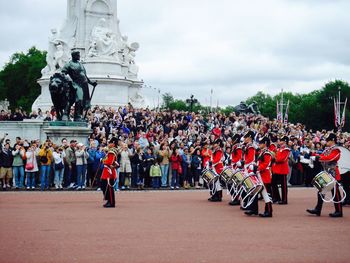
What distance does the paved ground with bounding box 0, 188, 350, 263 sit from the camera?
9.45 meters

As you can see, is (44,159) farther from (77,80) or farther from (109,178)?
(109,178)

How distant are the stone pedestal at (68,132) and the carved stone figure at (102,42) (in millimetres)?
17549

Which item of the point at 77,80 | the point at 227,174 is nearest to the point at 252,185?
the point at 227,174

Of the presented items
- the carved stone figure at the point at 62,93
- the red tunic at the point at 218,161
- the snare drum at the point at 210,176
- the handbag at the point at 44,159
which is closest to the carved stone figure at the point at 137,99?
the carved stone figure at the point at 62,93

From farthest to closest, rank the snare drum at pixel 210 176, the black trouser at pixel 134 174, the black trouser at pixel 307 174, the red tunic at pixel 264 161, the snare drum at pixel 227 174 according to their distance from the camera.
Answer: the black trouser at pixel 307 174 < the black trouser at pixel 134 174 < the snare drum at pixel 210 176 < the snare drum at pixel 227 174 < the red tunic at pixel 264 161

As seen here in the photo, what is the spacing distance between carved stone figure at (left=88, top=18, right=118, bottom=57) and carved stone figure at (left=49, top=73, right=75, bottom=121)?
17.2 meters

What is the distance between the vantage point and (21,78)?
8681cm

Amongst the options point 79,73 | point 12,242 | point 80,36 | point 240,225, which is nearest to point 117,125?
point 79,73

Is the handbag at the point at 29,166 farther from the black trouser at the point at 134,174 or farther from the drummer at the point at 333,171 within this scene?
the drummer at the point at 333,171

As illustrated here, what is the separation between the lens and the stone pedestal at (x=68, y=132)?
2562 centimetres

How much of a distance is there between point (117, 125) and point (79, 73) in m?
6.02

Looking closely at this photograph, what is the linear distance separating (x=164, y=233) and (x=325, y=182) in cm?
510

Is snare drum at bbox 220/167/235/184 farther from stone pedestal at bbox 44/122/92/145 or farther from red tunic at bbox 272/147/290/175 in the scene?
stone pedestal at bbox 44/122/92/145

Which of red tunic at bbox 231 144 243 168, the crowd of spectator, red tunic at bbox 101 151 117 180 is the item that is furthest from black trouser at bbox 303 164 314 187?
red tunic at bbox 101 151 117 180
